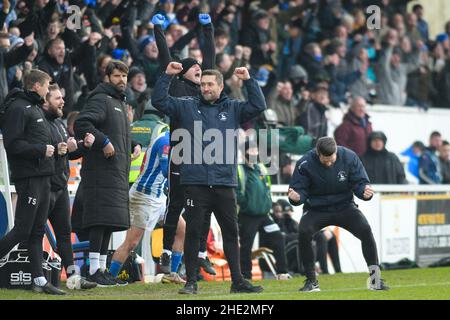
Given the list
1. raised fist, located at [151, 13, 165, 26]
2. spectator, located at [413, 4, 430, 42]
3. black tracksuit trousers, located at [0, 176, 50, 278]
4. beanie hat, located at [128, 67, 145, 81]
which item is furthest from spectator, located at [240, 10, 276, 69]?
black tracksuit trousers, located at [0, 176, 50, 278]

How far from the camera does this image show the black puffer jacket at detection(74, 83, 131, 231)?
1320cm

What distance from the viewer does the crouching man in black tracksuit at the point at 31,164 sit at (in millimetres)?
12609

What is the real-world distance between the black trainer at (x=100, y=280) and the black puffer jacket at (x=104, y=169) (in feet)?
1.77

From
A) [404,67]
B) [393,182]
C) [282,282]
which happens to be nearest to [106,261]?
[282,282]

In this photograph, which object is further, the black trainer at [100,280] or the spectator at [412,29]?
the spectator at [412,29]

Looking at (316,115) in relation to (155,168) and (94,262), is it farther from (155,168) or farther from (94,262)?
(94,262)

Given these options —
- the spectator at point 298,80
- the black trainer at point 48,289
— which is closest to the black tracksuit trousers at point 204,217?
the black trainer at point 48,289

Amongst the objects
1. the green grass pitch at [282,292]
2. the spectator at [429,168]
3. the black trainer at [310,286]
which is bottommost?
the green grass pitch at [282,292]

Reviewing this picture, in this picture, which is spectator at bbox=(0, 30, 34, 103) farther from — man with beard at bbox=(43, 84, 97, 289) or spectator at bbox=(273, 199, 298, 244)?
spectator at bbox=(273, 199, 298, 244)

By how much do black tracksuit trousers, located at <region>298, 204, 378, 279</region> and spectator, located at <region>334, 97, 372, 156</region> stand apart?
26.8ft

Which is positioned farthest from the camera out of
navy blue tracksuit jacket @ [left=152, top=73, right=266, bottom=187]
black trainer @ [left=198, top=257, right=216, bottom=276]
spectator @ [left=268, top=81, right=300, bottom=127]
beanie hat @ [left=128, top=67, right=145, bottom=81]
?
spectator @ [left=268, top=81, right=300, bottom=127]

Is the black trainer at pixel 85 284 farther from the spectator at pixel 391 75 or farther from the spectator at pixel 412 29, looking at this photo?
the spectator at pixel 412 29

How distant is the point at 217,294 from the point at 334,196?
175 centimetres
